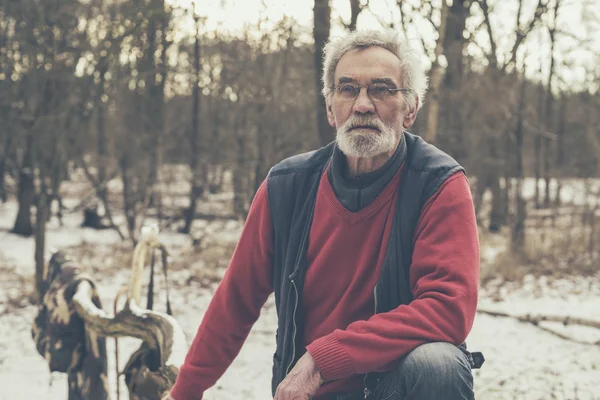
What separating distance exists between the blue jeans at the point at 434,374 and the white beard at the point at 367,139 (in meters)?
0.72

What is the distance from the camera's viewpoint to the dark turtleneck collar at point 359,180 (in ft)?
7.30

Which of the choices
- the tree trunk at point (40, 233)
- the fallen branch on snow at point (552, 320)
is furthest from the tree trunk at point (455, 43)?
the tree trunk at point (40, 233)

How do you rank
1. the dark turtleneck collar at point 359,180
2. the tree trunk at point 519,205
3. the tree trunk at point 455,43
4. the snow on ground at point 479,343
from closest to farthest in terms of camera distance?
the dark turtleneck collar at point 359,180
the snow on ground at point 479,343
the tree trunk at point 455,43
the tree trunk at point 519,205

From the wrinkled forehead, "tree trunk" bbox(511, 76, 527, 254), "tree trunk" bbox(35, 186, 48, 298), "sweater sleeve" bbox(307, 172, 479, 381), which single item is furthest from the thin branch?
Answer: "sweater sleeve" bbox(307, 172, 479, 381)

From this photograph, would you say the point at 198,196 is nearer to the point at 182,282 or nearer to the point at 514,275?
the point at 182,282

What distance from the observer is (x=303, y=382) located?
6.29 ft

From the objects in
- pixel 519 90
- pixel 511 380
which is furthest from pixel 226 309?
pixel 519 90

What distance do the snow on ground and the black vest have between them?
8.95 feet

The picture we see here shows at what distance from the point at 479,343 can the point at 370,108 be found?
4.73 meters

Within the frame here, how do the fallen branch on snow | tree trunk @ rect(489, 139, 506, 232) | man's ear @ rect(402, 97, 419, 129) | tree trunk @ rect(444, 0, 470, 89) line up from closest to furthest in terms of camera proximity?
man's ear @ rect(402, 97, 419, 129)
the fallen branch on snow
tree trunk @ rect(444, 0, 470, 89)
tree trunk @ rect(489, 139, 506, 232)

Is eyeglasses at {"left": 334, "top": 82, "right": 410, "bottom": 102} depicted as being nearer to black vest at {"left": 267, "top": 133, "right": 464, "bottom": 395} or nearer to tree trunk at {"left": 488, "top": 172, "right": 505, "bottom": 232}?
black vest at {"left": 267, "top": 133, "right": 464, "bottom": 395}

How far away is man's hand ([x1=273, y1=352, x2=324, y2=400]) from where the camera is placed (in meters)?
1.91

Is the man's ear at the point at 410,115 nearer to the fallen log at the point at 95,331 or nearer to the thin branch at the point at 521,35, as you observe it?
the fallen log at the point at 95,331

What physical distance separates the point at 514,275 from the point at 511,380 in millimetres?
4971
